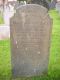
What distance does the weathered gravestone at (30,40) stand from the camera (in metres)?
5.41

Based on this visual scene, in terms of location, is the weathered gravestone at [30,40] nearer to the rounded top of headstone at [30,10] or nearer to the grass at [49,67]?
the rounded top of headstone at [30,10]

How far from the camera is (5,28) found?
30.3 feet

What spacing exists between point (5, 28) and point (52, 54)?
2.54 m

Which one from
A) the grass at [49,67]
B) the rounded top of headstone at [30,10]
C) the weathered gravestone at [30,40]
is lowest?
the grass at [49,67]

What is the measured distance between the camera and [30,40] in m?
5.59

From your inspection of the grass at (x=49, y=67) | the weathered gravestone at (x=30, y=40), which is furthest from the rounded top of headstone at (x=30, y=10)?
the grass at (x=49, y=67)

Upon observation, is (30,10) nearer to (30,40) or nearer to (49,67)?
(30,40)

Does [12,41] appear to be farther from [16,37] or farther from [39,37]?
[39,37]

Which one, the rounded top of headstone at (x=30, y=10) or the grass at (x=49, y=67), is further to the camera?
the grass at (x=49, y=67)

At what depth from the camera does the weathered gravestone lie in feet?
17.8

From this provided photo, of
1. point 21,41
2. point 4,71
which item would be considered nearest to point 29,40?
point 21,41

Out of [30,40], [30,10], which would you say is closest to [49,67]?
[30,40]

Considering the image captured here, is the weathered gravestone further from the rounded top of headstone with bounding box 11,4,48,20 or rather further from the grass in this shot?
the grass

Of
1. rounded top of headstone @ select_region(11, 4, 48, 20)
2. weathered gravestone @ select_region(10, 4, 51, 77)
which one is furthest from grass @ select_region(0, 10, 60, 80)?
rounded top of headstone @ select_region(11, 4, 48, 20)
